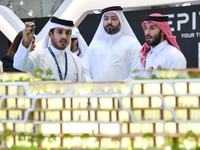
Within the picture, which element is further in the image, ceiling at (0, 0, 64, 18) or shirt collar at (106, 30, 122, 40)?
ceiling at (0, 0, 64, 18)

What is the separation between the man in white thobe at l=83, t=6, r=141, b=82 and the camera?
379 centimetres

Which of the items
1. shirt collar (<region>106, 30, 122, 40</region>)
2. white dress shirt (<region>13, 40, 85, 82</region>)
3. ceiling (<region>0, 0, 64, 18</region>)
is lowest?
white dress shirt (<region>13, 40, 85, 82</region>)

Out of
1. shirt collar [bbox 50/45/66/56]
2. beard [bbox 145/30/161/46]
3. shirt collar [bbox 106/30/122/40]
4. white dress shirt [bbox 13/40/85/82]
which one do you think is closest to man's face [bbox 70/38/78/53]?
shirt collar [bbox 106/30/122/40]

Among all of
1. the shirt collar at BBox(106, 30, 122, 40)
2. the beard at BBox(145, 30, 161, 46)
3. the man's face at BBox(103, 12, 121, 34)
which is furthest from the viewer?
the shirt collar at BBox(106, 30, 122, 40)

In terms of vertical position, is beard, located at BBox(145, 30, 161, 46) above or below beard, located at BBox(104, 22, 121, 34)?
below

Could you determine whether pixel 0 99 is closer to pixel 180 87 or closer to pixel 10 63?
pixel 180 87

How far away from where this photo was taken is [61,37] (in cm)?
337

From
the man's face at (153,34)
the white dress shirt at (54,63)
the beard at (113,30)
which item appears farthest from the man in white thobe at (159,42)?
the white dress shirt at (54,63)

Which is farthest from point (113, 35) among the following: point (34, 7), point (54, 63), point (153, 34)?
point (34, 7)

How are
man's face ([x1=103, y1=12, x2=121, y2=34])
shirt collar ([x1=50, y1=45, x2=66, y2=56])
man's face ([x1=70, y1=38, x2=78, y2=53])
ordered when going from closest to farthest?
1. shirt collar ([x1=50, y1=45, x2=66, y2=56])
2. man's face ([x1=103, y1=12, x2=121, y2=34])
3. man's face ([x1=70, y1=38, x2=78, y2=53])

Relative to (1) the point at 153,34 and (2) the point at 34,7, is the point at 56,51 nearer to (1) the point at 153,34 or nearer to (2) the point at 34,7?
(1) the point at 153,34

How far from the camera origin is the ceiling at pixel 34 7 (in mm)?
7992

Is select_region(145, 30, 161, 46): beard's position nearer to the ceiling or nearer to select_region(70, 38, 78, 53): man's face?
select_region(70, 38, 78, 53): man's face

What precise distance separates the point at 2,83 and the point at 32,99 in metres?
0.28
